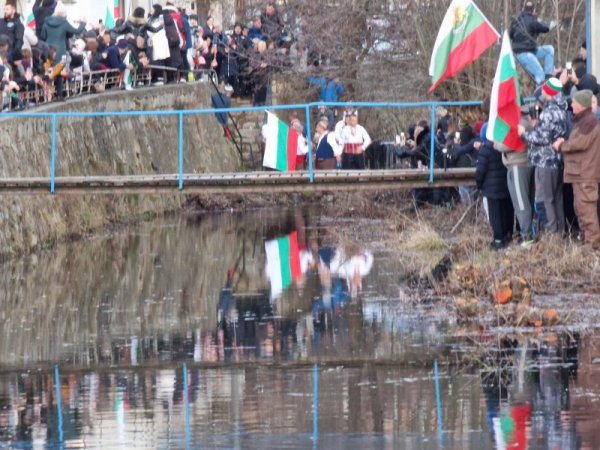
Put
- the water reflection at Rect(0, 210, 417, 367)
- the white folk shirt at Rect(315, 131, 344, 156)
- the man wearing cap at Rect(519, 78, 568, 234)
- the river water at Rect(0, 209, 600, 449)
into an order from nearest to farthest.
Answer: the river water at Rect(0, 209, 600, 449) < the water reflection at Rect(0, 210, 417, 367) < the man wearing cap at Rect(519, 78, 568, 234) < the white folk shirt at Rect(315, 131, 344, 156)

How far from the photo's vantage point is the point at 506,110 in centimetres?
1944

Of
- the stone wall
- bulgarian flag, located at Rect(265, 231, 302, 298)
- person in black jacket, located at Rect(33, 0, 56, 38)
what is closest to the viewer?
bulgarian flag, located at Rect(265, 231, 302, 298)

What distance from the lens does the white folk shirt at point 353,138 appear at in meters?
26.2

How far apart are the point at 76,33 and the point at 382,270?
985cm

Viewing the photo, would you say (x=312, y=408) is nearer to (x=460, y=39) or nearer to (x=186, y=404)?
(x=186, y=404)

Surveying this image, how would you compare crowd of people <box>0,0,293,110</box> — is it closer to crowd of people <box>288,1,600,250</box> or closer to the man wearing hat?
the man wearing hat

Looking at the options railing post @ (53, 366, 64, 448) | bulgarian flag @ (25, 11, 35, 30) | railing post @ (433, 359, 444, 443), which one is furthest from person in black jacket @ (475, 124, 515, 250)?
bulgarian flag @ (25, 11, 35, 30)

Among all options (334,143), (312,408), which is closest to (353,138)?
(334,143)

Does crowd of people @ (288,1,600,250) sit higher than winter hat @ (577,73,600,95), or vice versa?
winter hat @ (577,73,600,95)

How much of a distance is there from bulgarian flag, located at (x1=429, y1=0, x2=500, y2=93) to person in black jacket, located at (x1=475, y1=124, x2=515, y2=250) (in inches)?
35.8

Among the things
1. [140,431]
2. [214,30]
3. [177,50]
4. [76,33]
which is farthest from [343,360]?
[214,30]

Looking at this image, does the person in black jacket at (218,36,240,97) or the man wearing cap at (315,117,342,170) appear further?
the person in black jacket at (218,36,240,97)

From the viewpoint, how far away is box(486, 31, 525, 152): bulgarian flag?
761 inches

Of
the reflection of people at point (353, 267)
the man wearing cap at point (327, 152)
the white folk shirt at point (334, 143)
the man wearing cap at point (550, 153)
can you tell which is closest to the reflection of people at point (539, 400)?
the man wearing cap at point (550, 153)
